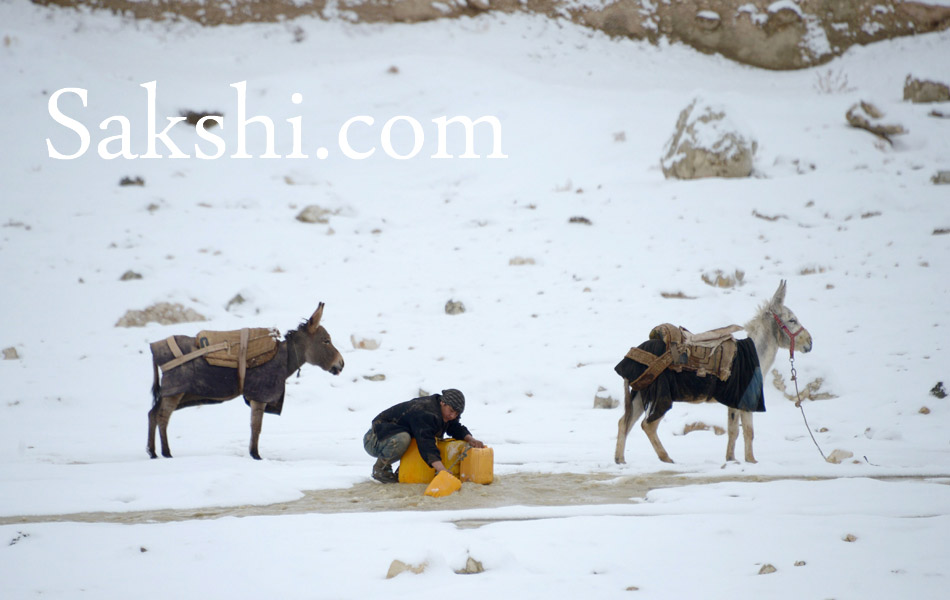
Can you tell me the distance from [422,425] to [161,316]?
8.45m

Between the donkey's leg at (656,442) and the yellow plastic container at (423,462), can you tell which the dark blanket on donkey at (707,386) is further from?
the yellow plastic container at (423,462)

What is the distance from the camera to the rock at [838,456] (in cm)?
710

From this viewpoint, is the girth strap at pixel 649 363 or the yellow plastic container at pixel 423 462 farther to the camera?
the girth strap at pixel 649 363

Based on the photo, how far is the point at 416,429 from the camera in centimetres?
632

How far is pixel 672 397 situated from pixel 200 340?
467cm

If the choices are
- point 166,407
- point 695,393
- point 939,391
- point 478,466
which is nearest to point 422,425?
point 478,466

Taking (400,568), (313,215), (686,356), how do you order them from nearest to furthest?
(400,568)
(686,356)
(313,215)

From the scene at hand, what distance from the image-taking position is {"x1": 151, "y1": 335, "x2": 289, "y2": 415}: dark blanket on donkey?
25.2ft

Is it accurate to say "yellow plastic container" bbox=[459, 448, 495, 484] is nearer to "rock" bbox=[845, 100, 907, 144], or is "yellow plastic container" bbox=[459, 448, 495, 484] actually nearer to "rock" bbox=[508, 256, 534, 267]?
"rock" bbox=[508, 256, 534, 267]

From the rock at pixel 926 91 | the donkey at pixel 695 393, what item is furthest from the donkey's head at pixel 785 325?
the rock at pixel 926 91

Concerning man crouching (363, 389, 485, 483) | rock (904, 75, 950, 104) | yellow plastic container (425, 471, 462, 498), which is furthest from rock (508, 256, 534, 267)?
rock (904, 75, 950, 104)

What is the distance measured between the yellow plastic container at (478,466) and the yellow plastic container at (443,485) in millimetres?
268

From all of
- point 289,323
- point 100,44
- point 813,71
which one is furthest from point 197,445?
point 813,71

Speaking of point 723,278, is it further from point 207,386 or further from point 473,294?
point 207,386
